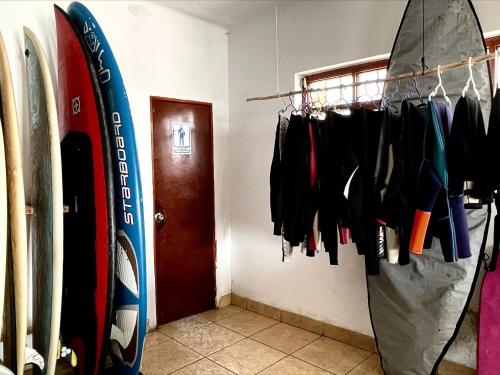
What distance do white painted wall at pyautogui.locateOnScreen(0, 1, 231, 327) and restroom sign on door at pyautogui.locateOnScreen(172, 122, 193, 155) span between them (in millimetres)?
215

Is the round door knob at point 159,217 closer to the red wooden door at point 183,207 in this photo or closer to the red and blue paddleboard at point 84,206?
the red wooden door at point 183,207

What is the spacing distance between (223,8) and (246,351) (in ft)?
8.12

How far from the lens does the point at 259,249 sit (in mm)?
3102

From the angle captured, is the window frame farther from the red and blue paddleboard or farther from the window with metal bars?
the red and blue paddleboard

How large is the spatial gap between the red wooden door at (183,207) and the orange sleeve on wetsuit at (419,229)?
5.93 ft

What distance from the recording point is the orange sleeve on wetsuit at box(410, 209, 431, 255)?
168 cm

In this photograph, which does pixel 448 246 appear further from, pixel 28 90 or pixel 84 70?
pixel 28 90

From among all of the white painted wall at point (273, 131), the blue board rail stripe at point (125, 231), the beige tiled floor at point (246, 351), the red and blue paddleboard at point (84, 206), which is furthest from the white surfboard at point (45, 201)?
the white painted wall at point (273, 131)

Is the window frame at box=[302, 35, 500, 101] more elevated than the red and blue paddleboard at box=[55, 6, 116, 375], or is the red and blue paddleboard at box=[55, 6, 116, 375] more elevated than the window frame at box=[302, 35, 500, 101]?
the window frame at box=[302, 35, 500, 101]

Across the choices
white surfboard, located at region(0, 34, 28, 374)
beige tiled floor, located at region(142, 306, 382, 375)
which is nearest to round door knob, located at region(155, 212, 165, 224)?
beige tiled floor, located at region(142, 306, 382, 375)

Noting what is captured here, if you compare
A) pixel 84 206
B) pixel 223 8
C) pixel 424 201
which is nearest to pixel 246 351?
pixel 84 206

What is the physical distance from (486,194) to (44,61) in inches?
87.8

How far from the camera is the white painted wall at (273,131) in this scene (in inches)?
95.3

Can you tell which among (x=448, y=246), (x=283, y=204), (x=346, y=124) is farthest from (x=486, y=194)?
(x=283, y=204)
